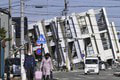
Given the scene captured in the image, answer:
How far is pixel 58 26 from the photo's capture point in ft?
292

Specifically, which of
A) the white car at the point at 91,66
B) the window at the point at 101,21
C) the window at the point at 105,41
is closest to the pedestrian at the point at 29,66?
the white car at the point at 91,66

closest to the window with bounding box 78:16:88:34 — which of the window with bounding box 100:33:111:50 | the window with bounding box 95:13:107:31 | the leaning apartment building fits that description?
the leaning apartment building

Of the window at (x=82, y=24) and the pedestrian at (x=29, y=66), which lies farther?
the window at (x=82, y=24)

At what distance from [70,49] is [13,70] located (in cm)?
5810

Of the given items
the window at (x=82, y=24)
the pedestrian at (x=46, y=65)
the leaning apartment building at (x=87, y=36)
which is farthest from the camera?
the window at (x=82, y=24)

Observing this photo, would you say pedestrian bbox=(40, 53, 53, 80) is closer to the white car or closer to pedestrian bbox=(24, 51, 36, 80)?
pedestrian bbox=(24, 51, 36, 80)

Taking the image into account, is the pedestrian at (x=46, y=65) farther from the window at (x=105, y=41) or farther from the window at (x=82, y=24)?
the window at (x=105, y=41)

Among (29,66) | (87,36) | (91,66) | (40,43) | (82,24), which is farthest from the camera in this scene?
(82,24)

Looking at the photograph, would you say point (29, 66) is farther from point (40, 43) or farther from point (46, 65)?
point (40, 43)

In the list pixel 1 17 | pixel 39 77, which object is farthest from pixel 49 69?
pixel 1 17

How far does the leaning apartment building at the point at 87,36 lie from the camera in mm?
86250

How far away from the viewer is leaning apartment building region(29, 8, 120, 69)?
86250 millimetres

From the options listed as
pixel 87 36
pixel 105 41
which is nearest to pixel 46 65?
pixel 87 36

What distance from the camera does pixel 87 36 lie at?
289 feet
